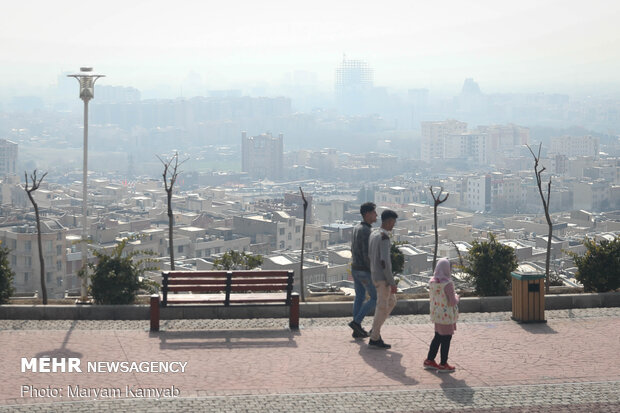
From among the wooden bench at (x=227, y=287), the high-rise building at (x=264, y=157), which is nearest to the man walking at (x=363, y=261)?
the wooden bench at (x=227, y=287)

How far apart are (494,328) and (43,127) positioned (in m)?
166

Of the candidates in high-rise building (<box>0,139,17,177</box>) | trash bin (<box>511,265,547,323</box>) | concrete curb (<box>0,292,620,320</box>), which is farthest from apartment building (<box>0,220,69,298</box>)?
high-rise building (<box>0,139,17,177</box>)

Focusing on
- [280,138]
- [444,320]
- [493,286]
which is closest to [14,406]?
[444,320]

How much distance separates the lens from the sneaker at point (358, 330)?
5.39 meters

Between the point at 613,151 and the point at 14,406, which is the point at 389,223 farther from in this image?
the point at 613,151

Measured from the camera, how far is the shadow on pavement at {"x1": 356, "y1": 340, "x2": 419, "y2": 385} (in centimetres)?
459

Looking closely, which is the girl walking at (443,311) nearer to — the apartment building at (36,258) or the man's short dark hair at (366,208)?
the man's short dark hair at (366,208)

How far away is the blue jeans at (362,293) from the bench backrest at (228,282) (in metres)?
0.57

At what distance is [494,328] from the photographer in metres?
5.79

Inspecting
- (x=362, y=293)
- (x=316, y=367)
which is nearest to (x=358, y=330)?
(x=362, y=293)

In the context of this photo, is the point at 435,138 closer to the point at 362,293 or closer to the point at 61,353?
the point at 362,293

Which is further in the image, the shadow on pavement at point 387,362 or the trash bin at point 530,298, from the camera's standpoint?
Result: the trash bin at point 530,298

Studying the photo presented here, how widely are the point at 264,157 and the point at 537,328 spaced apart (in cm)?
11677

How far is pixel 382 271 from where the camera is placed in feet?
16.7
